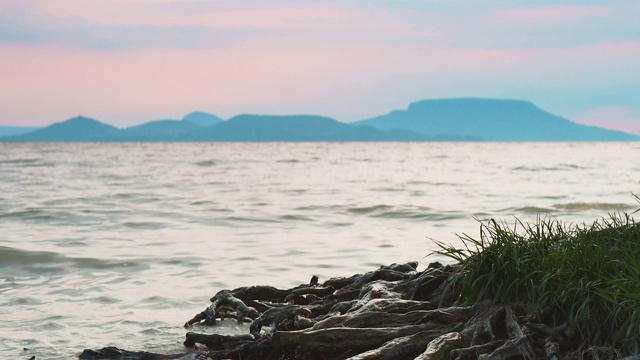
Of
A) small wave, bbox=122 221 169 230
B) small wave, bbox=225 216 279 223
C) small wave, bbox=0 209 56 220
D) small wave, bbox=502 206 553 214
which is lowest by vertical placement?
small wave, bbox=0 209 56 220

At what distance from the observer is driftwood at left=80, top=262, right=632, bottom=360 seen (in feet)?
18.9

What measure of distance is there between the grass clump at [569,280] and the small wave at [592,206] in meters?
17.4

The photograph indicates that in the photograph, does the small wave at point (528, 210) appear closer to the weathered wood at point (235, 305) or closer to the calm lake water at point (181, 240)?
the calm lake water at point (181, 240)

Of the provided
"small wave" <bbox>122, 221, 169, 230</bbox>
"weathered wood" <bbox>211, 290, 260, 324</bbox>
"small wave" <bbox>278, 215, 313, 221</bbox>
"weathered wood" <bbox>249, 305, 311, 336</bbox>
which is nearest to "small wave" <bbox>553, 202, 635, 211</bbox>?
"small wave" <bbox>278, 215, 313, 221</bbox>

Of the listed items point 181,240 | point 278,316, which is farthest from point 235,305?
point 181,240

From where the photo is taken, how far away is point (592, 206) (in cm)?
2430

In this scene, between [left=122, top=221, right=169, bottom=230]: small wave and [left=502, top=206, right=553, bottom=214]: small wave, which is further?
[left=502, top=206, right=553, bottom=214]: small wave

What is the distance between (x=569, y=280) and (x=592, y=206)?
63.4 feet

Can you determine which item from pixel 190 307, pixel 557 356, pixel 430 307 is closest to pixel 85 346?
pixel 190 307

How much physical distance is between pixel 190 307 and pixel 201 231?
26.7 feet

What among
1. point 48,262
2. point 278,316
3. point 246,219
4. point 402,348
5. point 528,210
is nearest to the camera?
point 402,348

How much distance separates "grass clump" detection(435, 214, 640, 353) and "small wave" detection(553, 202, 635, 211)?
57.1 feet

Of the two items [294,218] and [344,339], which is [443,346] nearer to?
[344,339]

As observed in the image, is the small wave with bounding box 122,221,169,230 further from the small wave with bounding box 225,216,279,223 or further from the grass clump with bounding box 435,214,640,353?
the grass clump with bounding box 435,214,640,353
